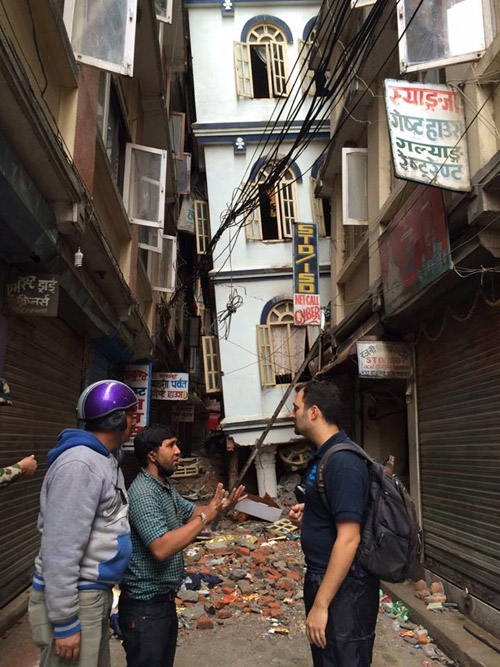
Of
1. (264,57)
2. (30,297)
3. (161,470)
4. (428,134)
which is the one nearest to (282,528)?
(30,297)

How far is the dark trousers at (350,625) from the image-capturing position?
222 cm

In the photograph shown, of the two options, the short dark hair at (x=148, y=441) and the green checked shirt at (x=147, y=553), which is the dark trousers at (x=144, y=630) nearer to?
the green checked shirt at (x=147, y=553)

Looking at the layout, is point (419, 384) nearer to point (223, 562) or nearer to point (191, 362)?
point (223, 562)

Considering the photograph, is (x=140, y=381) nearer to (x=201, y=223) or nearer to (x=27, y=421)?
(x=27, y=421)

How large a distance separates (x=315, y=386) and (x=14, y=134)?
277cm

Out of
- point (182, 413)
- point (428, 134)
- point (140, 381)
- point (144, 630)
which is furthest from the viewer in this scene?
point (182, 413)

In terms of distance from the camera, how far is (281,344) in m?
14.0

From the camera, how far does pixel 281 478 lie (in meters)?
13.9

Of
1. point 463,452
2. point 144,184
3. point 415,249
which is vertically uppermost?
point 144,184

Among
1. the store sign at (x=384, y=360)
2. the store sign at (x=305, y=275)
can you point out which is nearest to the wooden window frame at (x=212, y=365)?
the store sign at (x=305, y=275)

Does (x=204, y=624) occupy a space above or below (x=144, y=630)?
below

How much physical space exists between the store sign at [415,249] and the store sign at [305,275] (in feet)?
14.9

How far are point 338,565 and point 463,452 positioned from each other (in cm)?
432

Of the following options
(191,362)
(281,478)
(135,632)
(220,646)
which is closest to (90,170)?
(135,632)
